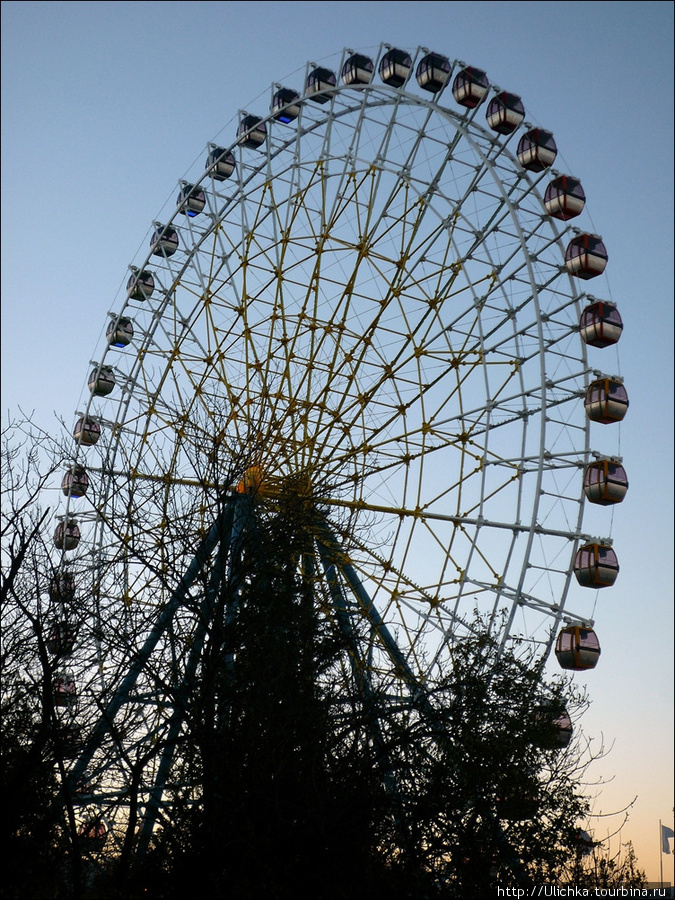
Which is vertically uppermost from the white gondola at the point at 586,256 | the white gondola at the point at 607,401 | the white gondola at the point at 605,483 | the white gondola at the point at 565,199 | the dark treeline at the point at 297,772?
the white gondola at the point at 565,199

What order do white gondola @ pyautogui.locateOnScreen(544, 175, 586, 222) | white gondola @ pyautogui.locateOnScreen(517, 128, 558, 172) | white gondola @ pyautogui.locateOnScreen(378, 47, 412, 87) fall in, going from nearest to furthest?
white gondola @ pyautogui.locateOnScreen(544, 175, 586, 222), white gondola @ pyautogui.locateOnScreen(517, 128, 558, 172), white gondola @ pyautogui.locateOnScreen(378, 47, 412, 87)

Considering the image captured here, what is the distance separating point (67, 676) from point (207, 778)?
4436mm

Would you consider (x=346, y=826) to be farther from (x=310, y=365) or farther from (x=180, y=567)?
(x=310, y=365)

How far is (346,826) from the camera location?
15.0 meters

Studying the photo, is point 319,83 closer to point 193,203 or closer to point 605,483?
point 193,203

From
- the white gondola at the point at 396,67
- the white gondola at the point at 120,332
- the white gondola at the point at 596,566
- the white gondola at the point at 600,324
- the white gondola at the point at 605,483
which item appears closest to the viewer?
the white gondola at the point at 596,566

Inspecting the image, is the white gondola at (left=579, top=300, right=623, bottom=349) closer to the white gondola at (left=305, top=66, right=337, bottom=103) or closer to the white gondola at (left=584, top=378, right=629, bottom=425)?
the white gondola at (left=584, top=378, right=629, bottom=425)

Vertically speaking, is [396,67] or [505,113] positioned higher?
[396,67]

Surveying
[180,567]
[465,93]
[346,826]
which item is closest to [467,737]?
[346,826]

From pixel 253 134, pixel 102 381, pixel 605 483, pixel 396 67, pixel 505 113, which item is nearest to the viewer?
pixel 605 483

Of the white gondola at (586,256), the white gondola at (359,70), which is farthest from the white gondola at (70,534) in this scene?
the white gondola at (586,256)

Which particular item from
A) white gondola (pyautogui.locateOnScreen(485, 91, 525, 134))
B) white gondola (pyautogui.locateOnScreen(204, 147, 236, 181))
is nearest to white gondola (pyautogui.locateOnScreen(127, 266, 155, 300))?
white gondola (pyautogui.locateOnScreen(204, 147, 236, 181))

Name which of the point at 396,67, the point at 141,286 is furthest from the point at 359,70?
the point at 141,286

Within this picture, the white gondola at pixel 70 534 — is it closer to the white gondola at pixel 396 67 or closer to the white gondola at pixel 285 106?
the white gondola at pixel 285 106
